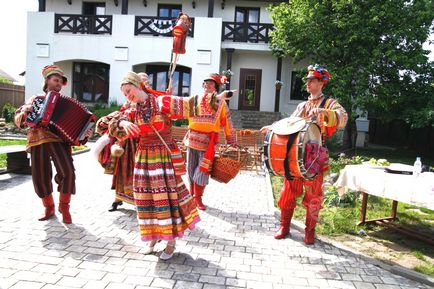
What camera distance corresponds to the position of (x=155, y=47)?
17.5 meters

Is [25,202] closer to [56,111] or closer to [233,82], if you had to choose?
[56,111]

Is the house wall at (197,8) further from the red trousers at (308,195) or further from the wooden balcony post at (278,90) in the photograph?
the red trousers at (308,195)

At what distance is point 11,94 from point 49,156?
19.6 m

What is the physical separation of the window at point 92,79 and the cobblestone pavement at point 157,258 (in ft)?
50.0

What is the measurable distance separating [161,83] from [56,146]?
15.9 m

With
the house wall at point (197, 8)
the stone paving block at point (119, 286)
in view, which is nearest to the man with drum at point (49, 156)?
the stone paving block at point (119, 286)

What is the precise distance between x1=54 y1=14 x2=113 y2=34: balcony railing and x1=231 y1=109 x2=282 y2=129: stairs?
24.3 feet

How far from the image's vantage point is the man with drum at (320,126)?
4.03 metres

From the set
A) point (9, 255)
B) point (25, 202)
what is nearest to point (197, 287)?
point (9, 255)

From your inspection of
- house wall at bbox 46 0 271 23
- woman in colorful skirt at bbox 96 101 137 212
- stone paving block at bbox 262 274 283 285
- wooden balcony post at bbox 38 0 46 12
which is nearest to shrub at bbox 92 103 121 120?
house wall at bbox 46 0 271 23

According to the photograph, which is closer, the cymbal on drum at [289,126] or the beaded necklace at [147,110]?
the beaded necklace at [147,110]

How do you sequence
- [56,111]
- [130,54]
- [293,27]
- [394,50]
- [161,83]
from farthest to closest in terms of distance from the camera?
[161,83], [130,54], [293,27], [394,50], [56,111]

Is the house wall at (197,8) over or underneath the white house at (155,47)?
over

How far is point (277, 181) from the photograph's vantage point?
834cm
